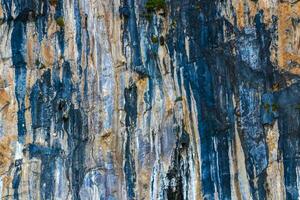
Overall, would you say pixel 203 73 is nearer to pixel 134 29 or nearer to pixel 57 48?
pixel 134 29

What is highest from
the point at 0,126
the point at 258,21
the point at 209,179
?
the point at 258,21

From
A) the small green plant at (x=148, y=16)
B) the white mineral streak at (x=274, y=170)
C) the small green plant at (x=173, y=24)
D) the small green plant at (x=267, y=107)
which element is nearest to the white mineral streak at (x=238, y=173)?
the white mineral streak at (x=274, y=170)

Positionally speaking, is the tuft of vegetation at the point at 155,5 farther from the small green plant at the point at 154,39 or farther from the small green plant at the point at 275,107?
the small green plant at the point at 275,107

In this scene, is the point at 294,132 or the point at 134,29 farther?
the point at 134,29

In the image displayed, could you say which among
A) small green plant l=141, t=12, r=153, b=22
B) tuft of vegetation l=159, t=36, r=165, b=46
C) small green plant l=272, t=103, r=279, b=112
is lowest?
small green plant l=272, t=103, r=279, b=112

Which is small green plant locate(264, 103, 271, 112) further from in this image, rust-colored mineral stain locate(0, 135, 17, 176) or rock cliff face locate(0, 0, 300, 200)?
rust-colored mineral stain locate(0, 135, 17, 176)

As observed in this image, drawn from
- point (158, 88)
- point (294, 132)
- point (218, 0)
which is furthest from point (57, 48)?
point (294, 132)

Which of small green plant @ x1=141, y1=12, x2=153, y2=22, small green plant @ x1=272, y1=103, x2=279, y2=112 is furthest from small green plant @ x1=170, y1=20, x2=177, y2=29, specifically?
small green plant @ x1=272, y1=103, x2=279, y2=112

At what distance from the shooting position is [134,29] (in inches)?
890

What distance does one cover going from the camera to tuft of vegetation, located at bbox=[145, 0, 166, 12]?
2242cm

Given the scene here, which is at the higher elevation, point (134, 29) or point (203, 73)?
point (134, 29)

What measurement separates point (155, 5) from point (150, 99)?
236cm

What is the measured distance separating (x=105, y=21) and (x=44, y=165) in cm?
389

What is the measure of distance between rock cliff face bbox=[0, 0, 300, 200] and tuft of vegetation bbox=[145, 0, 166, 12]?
0.08ft
